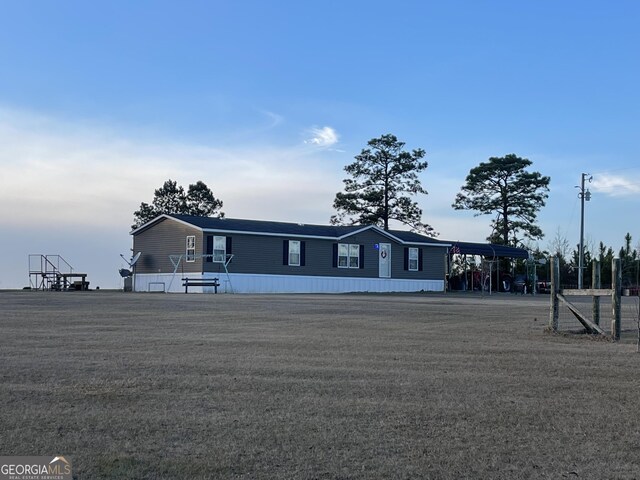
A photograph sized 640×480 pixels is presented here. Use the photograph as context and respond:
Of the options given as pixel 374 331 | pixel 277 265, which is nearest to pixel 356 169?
pixel 277 265

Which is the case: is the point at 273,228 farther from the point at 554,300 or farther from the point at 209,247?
the point at 554,300

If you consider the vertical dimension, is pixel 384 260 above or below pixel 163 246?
below

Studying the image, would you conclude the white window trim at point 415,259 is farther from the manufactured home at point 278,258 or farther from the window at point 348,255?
the window at point 348,255

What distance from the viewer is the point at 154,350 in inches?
427

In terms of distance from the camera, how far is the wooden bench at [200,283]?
111 ft

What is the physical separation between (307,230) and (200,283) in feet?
24.4

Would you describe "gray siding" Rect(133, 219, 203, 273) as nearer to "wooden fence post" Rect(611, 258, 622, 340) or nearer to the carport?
the carport

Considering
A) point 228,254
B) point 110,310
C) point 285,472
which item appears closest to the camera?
point 285,472

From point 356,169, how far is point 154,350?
145 feet

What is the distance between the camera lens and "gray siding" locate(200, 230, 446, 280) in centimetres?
3653

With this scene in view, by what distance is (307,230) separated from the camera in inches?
1548

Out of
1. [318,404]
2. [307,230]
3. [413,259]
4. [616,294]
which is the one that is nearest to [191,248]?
[307,230]

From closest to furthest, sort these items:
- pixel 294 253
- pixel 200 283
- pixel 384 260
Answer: pixel 200 283 < pixel 294 253 < pixel 384 260

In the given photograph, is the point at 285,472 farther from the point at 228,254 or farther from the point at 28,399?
the point at 228,254
